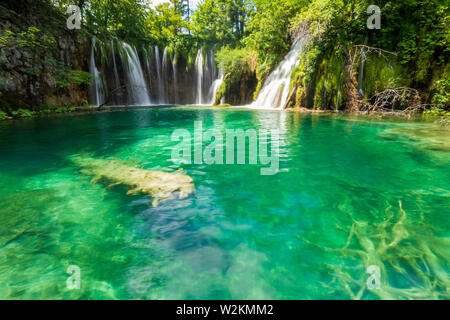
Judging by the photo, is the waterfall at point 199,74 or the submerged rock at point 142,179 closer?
the submerged rock at point 142,179

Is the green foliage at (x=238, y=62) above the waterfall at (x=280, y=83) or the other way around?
above

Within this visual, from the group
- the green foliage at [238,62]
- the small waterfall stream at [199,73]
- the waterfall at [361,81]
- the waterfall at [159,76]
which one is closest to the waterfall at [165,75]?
the waterfall at [159,76]

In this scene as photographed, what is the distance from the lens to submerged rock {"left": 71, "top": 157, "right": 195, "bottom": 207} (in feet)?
10.5

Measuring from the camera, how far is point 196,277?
1733mm

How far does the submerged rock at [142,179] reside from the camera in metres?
3.19

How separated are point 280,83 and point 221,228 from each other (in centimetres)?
1595

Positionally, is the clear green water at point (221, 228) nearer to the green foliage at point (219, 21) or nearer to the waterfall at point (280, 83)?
the waterfall at point (280, 83)

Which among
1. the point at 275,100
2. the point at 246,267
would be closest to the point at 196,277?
the point at 246,267

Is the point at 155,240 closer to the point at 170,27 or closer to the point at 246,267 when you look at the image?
the point at 246,267

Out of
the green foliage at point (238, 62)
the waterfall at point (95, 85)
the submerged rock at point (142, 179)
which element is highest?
the green foliage at point (238, 62)

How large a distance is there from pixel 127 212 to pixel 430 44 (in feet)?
48.0

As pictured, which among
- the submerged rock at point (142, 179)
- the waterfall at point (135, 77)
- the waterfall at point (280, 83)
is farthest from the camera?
the waterfall at point (135, 77)

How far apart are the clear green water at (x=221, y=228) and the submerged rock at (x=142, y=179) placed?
18cm

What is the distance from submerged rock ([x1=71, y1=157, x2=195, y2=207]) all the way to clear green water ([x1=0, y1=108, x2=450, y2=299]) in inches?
7.1
